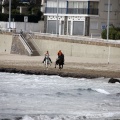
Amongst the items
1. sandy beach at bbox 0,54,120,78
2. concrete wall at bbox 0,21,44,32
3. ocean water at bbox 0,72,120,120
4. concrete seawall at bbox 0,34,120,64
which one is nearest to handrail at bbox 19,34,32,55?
concrete seawall at bbox 0,34,120,64

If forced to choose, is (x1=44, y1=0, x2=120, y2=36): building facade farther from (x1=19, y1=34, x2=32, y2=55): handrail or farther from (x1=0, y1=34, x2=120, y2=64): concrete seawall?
(x1=0, y1=34, x2=120, y2=64): concrete seawall

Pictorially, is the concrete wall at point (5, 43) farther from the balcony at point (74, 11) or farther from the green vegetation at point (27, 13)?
the green vegetation at point (27, 13)

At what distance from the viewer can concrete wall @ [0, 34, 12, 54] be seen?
66.2 metres

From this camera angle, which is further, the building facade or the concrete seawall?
the building facade

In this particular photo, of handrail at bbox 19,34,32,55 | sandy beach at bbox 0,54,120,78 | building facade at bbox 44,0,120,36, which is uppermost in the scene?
building facade at bbox 44,0,120,36

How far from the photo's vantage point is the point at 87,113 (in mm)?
26156

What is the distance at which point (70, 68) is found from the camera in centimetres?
4631

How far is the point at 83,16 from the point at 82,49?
16.6m

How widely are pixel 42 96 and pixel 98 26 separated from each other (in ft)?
133

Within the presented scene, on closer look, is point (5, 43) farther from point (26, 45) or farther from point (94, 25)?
point (94, 25)

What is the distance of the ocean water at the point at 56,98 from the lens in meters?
25.5

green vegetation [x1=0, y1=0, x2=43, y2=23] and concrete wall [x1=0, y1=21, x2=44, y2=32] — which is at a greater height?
green vegetation [x1=0, y1=0, x2=43, y2=23]

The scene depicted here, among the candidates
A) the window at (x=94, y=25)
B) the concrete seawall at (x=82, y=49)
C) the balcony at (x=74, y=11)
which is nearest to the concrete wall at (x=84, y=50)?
the concrete seawall at (x=82, y=49)

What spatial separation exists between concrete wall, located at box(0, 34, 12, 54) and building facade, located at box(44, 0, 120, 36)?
6294mm
